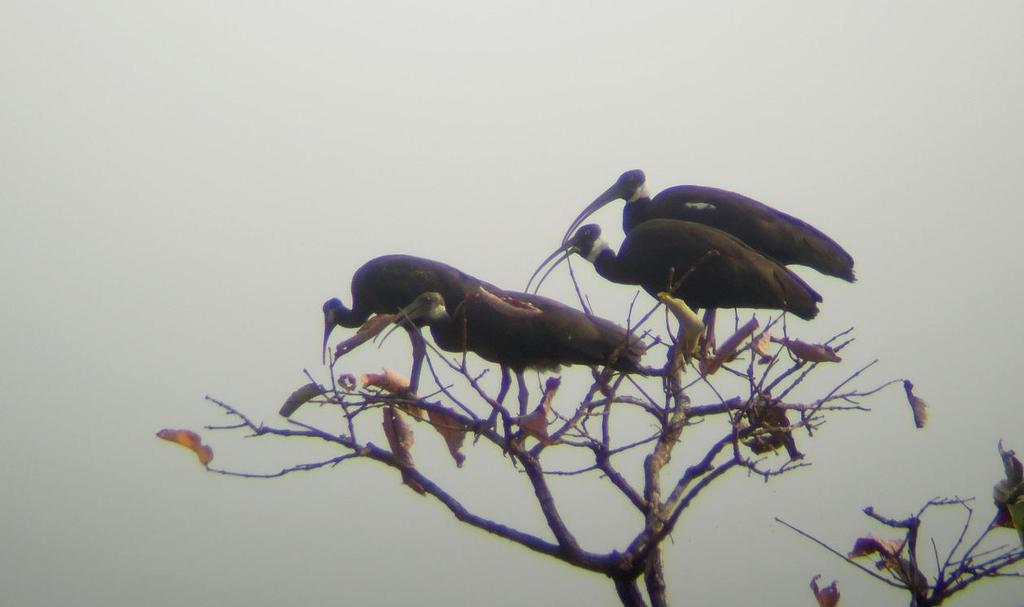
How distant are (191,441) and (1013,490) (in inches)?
115

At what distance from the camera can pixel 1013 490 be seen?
11.5ft

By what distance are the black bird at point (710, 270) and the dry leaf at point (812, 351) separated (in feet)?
3.77

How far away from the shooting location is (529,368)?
5.66 meters

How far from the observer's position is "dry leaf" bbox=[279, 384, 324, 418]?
13.3 ft

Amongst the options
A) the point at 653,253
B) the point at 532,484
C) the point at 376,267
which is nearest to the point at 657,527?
the point at 532,484

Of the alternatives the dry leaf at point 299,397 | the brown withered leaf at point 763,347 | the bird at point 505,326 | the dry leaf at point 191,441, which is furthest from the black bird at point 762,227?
the dry leaf at point 191,441

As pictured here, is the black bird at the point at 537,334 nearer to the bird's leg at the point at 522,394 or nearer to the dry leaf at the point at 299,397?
the bird's leg at the point at 522,394

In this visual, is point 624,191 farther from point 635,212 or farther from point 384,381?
point 384,381

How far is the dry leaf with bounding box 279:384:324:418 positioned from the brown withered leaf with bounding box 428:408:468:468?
1.57ft

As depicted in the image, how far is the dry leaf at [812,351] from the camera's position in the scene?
416 centimetres

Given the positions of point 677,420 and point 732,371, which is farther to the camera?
point 677,420

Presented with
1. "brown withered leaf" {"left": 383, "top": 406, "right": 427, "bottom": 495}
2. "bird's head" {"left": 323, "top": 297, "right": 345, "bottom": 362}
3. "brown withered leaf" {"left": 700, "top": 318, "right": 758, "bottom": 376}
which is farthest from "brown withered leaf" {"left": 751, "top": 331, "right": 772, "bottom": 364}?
"bird's head" {"left": 323, "top": 297, "right": 345, "bottom": 362}

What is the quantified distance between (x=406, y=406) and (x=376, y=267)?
2512 mm

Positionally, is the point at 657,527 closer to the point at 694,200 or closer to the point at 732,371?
the point at 732,371
